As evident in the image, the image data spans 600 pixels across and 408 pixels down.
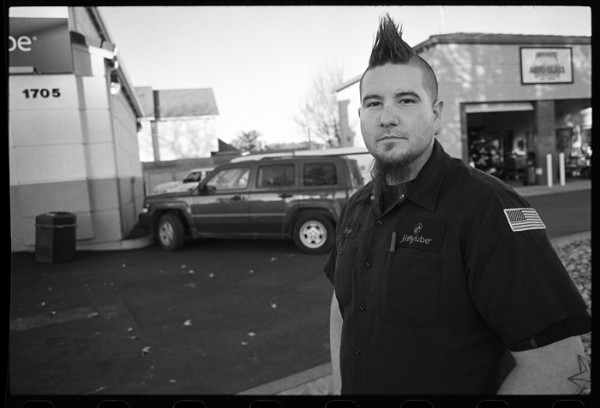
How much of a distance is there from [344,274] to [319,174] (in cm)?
546

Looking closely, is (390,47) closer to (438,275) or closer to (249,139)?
(438,275)

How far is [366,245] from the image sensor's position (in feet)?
4.29

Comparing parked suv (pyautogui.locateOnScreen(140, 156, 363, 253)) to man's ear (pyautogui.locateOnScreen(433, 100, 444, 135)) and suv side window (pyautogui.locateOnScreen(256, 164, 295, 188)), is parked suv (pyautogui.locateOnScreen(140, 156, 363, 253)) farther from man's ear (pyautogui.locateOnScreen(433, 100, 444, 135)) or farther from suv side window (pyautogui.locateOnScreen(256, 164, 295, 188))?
man's ear (pyautogui.locateOnScreen(433, 100, 444, 135))

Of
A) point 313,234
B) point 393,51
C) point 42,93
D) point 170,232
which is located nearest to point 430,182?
point 393,51

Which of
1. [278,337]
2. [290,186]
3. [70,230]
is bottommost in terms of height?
[278,337]

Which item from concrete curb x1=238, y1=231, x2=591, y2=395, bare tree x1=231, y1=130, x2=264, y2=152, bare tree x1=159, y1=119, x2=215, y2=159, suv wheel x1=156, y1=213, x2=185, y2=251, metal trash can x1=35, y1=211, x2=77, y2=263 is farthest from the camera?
bare tree x1=159, y1=119, x2=215, y2=159

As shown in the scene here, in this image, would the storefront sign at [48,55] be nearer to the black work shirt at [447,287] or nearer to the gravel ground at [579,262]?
the black work shirt at [447,287]

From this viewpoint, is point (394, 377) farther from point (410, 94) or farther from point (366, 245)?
point (410, 94)

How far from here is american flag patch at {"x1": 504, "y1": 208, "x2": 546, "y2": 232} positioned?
3.33 ft

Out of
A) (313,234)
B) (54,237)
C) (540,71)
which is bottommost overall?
(313,234)

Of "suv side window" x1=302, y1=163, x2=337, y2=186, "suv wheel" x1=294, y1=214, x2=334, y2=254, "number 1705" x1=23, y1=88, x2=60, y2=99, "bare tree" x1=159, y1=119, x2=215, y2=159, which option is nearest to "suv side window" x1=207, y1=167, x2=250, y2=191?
"suv side window" x1=302, y1=163, x2=337, y2=186

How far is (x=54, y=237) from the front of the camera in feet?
21.0
